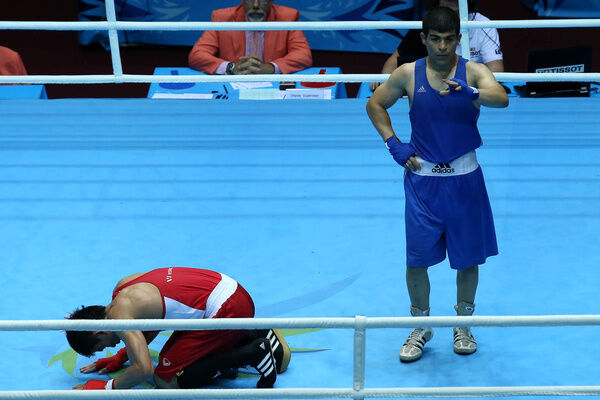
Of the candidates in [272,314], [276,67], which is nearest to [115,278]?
[272,314]

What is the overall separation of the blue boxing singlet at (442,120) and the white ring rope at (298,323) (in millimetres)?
1070

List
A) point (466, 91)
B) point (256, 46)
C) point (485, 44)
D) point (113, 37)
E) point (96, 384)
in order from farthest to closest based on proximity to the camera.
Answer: point (256, 46)
point (485, 44)
point (113, 37)
point (96, 384)
point (466, 91)

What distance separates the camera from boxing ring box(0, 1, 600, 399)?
11.6 ft

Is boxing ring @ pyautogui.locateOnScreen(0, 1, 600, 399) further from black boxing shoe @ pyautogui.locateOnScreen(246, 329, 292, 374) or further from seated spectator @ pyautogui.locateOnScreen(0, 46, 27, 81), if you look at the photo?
seated spectator @ pyautogui.locateOnScreen(0, 46, 27, 81)

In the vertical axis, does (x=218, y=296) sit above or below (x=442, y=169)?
below

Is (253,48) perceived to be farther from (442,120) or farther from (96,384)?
(96,384)

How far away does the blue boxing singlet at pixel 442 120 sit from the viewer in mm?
3441

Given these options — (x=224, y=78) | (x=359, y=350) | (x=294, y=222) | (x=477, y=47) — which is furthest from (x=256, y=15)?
(x=359, y=350)

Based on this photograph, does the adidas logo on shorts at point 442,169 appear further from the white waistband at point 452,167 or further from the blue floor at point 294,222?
the blue floor at point 294,222

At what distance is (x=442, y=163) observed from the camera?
3.54 m

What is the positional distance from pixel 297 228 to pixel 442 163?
1270 millimetres

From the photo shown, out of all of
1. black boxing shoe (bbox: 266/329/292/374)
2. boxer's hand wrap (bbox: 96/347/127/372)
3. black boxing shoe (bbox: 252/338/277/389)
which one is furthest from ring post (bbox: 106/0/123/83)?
black boxing shoe (bbox: 252/338/277/389)

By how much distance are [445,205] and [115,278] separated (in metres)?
1.56

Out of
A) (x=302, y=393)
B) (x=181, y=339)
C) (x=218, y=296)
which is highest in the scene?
(x=302, y=393)
